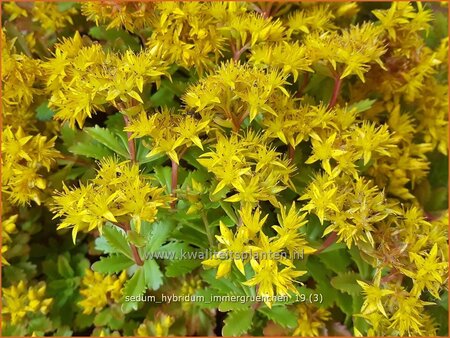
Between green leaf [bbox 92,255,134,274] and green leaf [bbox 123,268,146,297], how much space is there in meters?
0.03

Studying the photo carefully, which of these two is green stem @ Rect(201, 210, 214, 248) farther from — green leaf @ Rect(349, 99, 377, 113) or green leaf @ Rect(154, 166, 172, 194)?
green leaf @ Rect(349, 99, 377, 113)

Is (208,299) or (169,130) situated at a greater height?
(169,130)

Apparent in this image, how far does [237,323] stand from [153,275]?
17 cm

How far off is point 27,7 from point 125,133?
16.7 inches

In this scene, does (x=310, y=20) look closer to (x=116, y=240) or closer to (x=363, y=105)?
(x=363, y=105)

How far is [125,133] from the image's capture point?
1.01 meters

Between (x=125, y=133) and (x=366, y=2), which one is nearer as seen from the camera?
(x=125, y=133)

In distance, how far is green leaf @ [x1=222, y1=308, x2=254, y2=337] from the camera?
0.98 m

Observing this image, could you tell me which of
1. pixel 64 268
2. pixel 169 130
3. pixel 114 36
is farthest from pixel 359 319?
pixel 114 36

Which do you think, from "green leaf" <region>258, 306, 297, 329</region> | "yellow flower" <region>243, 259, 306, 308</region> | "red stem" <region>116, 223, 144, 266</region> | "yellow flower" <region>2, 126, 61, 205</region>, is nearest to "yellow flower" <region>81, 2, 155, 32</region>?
"yellow flower" <region>2, 126, 61, 205</region>

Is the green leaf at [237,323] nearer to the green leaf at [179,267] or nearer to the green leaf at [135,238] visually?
the green leaf at [179,267]

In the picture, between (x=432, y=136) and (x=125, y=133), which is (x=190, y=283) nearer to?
(x=125, y=133)

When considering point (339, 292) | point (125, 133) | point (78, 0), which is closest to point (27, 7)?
point (78, 0)

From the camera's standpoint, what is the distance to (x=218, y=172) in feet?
2.87
